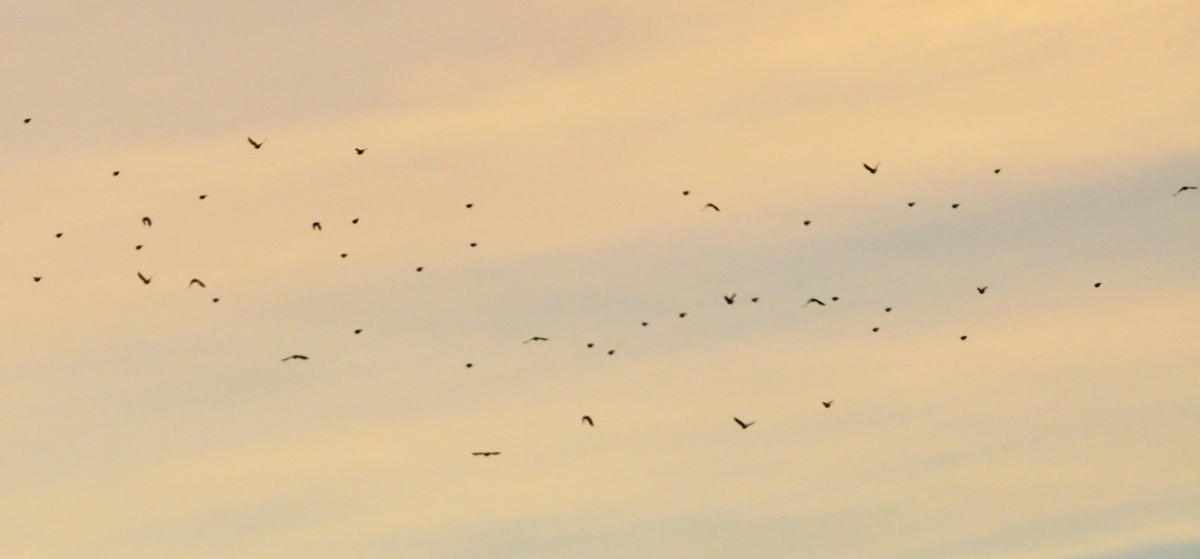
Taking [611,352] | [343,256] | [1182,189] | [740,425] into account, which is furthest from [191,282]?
[1182,189]

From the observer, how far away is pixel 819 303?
5074 inches

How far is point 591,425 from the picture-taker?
13075 cm

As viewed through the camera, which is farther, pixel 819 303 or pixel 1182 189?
pixel 819 303

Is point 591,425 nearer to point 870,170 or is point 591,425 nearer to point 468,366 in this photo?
point 468,366

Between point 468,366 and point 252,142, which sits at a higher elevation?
point 252,142

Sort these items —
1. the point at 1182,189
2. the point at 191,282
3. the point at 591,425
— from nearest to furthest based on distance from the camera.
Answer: the point at 1182,189 → the point at 191,282 → the point at 591,425

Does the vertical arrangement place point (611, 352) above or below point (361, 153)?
below

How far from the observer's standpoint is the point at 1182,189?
374ft

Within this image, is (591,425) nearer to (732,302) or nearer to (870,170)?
(732,302)

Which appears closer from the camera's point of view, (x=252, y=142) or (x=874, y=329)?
(x=252, y=142)

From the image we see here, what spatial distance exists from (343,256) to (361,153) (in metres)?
5.35

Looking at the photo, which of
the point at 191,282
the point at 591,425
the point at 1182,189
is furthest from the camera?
the point at 591,425

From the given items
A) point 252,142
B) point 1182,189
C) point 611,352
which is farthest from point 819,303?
point 252,142

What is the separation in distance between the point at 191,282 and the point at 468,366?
14.9 m
